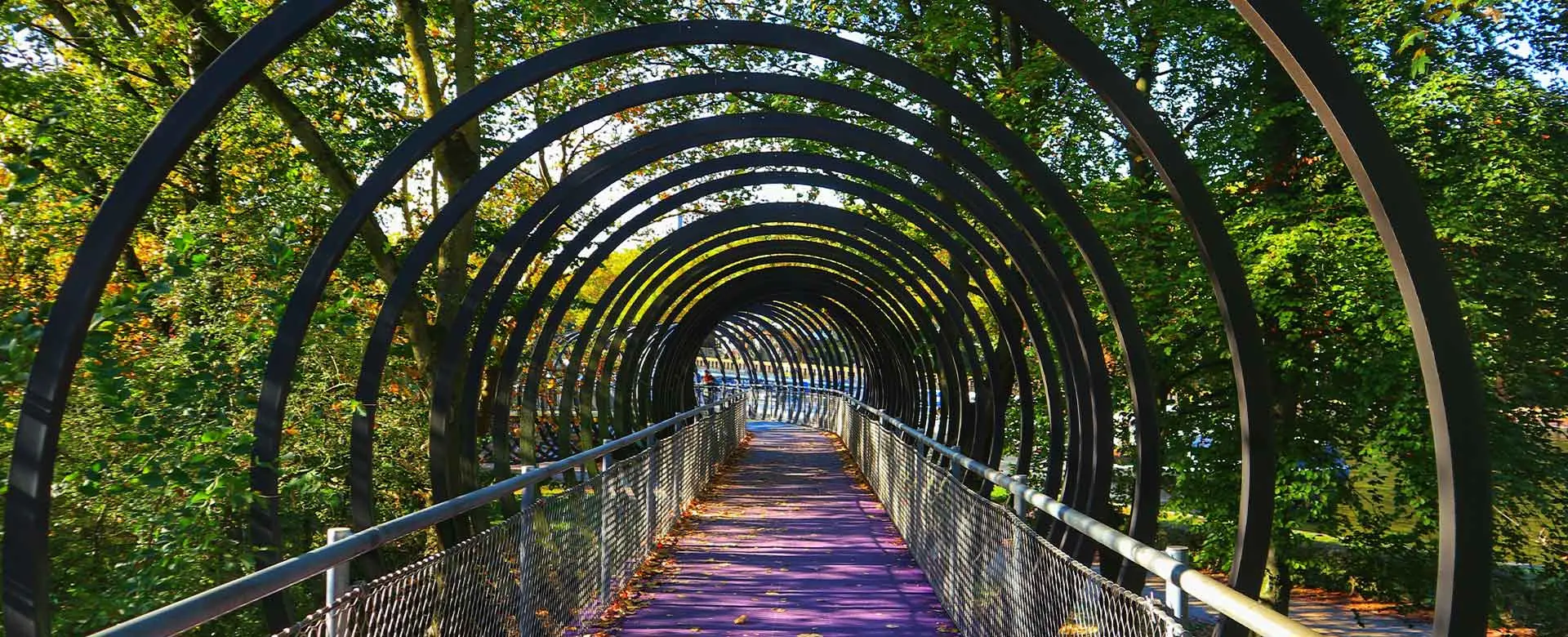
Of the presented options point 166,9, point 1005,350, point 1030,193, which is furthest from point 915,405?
point 166,9

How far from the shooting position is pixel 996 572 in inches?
246

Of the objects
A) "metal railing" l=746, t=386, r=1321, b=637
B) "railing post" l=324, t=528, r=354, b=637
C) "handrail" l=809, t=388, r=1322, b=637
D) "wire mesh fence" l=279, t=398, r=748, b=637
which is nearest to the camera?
"handrail" l=809, t=388, r=1322, b=637

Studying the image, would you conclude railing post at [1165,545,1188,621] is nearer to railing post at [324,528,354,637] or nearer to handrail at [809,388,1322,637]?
handrail at [809,388,1322,637]

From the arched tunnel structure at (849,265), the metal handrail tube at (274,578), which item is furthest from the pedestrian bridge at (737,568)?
the arched tunnel structure at (849,265)

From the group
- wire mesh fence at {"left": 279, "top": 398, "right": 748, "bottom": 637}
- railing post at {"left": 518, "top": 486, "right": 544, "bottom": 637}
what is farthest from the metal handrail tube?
railing post at {"left": 518, "top": 486, "right": 544, "bottom": 637}

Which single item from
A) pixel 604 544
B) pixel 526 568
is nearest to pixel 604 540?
pixel 604 544

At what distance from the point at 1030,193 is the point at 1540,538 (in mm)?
6609

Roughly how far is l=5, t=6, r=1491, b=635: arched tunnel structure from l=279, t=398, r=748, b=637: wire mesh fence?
80cm

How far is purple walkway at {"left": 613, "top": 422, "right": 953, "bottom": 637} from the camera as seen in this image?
7.28 meters

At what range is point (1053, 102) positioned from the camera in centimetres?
1382

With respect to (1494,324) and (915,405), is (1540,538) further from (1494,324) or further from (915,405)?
(915,405)

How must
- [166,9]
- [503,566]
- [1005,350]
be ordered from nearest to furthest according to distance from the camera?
[503,566]
[166,9]
[1005,350]

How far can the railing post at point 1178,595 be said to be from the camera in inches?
136

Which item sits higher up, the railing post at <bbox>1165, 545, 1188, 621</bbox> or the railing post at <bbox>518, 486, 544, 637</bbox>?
the railing post at <bbox>1165, 545, 1188, 621</bbox>
